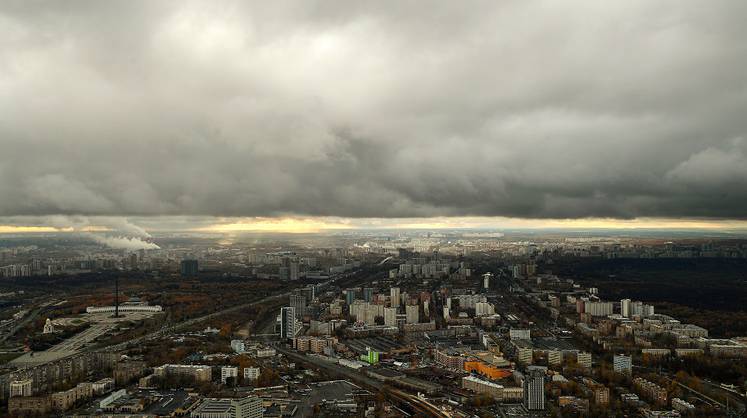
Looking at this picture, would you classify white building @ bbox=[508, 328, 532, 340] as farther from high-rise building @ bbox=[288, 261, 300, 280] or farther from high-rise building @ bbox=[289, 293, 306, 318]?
high-rise building @ bbox=[288, 261, 300, 280]

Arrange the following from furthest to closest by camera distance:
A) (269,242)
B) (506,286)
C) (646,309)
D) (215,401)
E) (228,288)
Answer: (269,242) < (506,286) < (228,288) < (646,309) < (215,401)

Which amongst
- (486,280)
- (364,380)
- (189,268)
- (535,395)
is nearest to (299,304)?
(364,380)

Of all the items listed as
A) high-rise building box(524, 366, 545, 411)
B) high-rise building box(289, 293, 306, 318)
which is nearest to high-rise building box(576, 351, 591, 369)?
high-rise building box(524, 366, 545, 411)

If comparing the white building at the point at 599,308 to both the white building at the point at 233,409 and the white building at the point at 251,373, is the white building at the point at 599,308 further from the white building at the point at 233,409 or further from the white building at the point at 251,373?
the white building at the point at 233,409

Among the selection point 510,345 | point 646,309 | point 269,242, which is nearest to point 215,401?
point 510,345

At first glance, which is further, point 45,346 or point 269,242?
point 269,242

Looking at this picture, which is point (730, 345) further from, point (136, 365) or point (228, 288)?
point (228, 288)

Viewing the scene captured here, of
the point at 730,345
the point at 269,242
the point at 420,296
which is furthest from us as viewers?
the point at 269,242

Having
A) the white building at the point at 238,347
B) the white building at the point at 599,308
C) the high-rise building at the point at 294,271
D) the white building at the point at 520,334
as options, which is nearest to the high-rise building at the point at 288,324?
the white building at the point at 238,347
